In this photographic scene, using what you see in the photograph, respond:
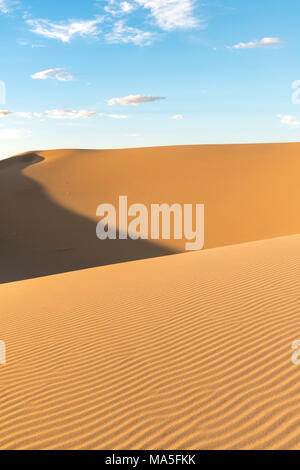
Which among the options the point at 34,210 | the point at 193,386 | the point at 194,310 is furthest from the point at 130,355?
the point at 34,210

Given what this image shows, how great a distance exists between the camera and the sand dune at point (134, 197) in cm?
2098

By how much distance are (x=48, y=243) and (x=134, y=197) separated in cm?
729

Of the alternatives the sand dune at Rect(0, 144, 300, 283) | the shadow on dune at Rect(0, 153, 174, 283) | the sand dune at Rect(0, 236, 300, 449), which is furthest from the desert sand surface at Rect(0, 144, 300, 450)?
the sand dune at Rect(0, 144, 300, 283)

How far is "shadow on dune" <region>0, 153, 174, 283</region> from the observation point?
65.2 feet

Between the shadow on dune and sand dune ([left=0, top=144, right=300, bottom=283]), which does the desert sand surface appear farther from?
sand dune ([left=0, top=144, right=300, bottom=283])

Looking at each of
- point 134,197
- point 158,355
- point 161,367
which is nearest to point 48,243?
point 134,197

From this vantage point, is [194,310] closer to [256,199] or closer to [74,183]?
[256,199]

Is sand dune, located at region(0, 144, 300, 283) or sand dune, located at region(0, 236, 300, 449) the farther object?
sand dune, located at region(0, 144, 300, 283)

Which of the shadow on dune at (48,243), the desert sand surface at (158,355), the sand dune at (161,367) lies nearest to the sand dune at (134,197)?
the shadow on dune at (48,243)

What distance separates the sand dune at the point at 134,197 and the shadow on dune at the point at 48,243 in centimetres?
5

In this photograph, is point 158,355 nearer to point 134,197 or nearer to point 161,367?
point 161,367

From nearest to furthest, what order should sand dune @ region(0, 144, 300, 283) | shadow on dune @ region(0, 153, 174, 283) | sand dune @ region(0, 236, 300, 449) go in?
sand dune @ region(0, 236, 300, 449)
shadow on dune @ region(0, 153, 174, 283)
sand dune @ region(0, 144, 300, 283)

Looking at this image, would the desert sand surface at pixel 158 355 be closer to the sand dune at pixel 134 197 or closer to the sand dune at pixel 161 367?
the sand dune at pixel 161 367

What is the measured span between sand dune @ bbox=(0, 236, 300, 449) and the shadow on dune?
1112 cm
